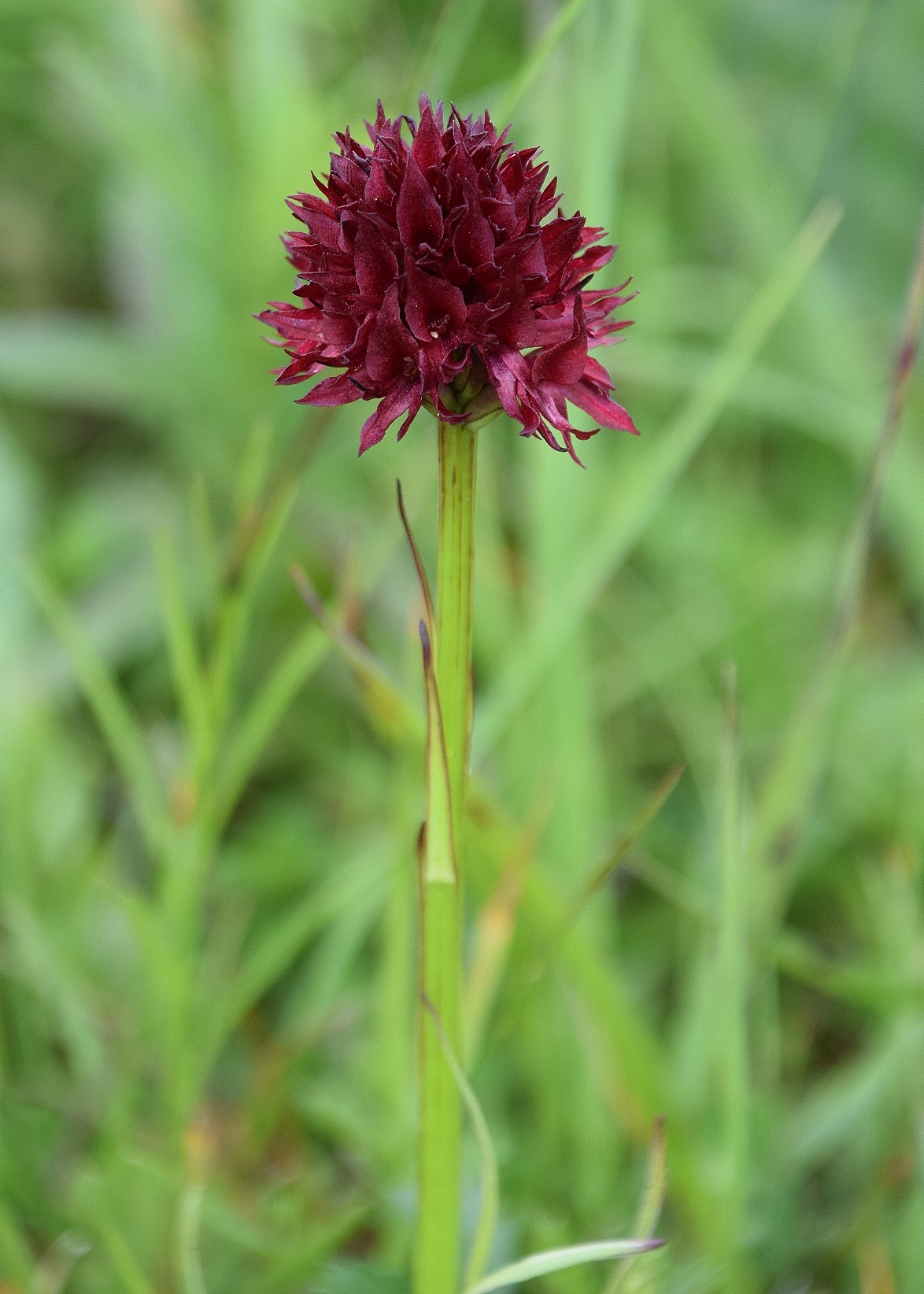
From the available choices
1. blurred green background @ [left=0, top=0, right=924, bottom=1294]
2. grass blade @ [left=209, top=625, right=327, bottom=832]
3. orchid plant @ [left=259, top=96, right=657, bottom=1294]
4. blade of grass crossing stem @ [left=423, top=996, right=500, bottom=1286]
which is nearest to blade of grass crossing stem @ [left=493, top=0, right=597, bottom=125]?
blurred green background @ [left=0, top=0, right=924, bottom=1294]

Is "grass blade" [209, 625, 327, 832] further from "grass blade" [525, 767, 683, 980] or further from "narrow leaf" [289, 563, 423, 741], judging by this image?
"grass blade" [525, 767, 683, 980]

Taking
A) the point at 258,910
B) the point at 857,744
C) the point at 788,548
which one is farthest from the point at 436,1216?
the point at 788,548

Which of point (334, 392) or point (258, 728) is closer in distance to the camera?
point (334, 392)

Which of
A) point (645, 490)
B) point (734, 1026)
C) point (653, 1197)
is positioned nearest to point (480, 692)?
point (645, 490)

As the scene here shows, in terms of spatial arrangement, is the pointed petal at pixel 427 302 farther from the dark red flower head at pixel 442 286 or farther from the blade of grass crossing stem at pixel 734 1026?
the blade of grass crossing stem at pixel 734 1026

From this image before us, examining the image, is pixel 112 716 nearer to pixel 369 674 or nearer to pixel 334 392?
pixel 369 674

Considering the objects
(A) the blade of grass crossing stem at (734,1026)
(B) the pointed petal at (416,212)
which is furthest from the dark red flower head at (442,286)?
(A) the blade of grass crossing stem at (734,1026)
